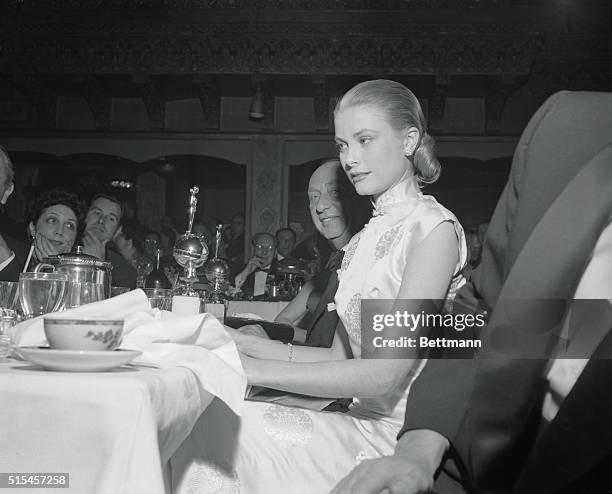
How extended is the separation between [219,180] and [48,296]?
11.4 meters

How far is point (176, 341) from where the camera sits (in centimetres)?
97

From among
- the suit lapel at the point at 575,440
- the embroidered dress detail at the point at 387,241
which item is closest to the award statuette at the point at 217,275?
the embroidered dress detail at the point at 387,241

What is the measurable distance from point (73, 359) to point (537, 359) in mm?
→ 479

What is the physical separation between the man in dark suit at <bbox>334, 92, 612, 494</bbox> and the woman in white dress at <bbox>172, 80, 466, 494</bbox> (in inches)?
14.9

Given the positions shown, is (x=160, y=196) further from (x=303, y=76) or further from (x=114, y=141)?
(x=303, y=76)

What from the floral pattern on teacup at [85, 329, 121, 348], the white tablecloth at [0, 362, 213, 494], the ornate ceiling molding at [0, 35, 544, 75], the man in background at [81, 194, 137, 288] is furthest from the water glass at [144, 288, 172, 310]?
the ornate ceiling molding at [0, 35, 544, 75]

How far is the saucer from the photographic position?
0.74m

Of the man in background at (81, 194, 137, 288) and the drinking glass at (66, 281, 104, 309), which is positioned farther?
A: the man in background at (81, 194, 137, 288)

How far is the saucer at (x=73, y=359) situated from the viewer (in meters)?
0.74

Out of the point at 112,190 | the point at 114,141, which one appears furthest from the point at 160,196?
the point at 114,141

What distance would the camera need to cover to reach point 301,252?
7086 millimetres

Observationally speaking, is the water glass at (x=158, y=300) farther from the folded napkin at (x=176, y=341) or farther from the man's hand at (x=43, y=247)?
the man's hand at (x=43, y=247)

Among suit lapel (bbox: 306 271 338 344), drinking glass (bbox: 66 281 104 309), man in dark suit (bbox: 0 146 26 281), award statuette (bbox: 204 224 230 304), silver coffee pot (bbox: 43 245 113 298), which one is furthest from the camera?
award statuette (bbox: 204 224 230 304)

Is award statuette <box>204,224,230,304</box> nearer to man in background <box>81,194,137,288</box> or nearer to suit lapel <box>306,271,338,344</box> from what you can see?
man in background <box>81,194,137,288</box>
